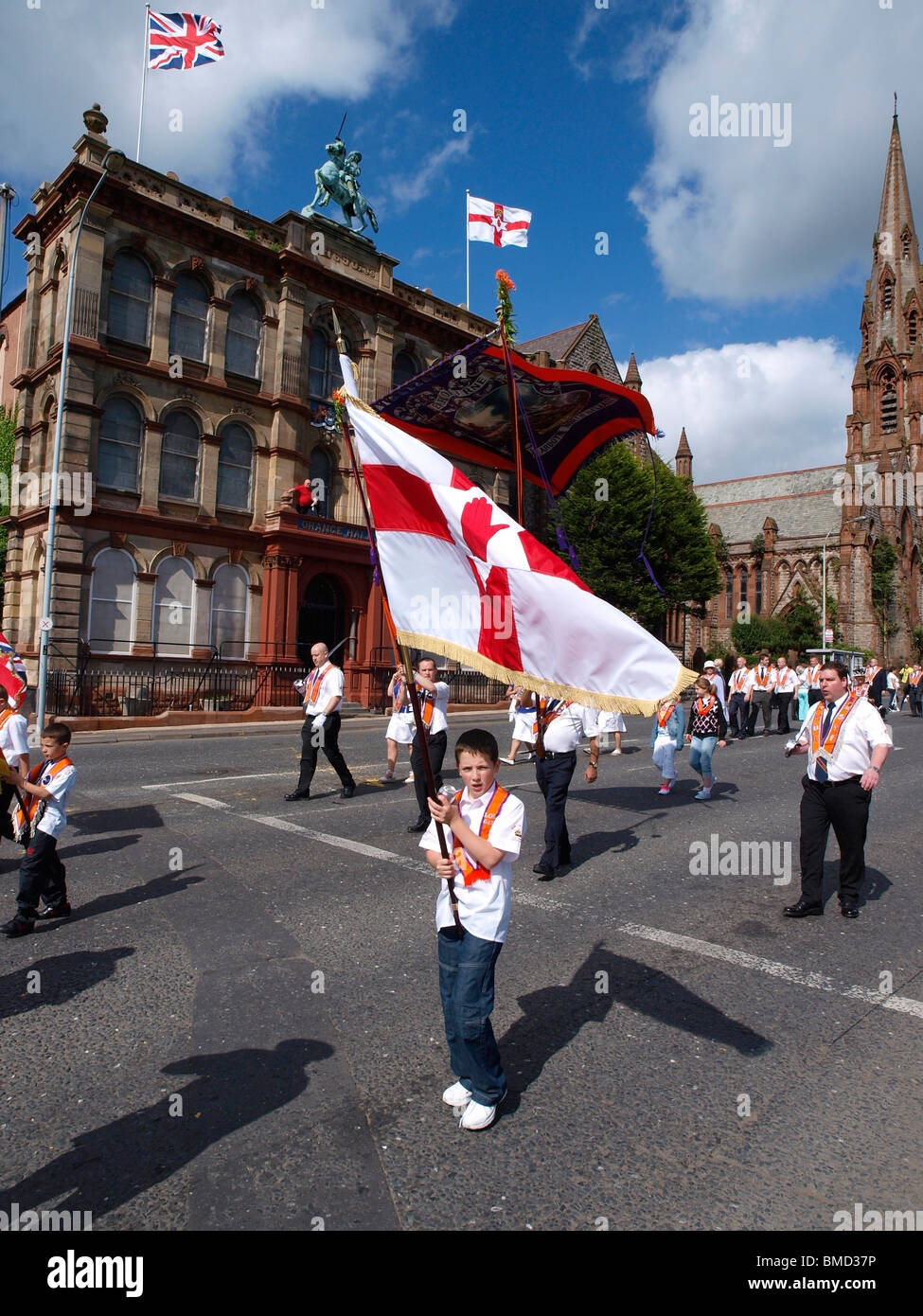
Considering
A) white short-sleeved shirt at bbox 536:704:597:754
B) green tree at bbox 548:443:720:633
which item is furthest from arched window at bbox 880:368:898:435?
white short-sleeved shirt at bbox 536:704:597:754

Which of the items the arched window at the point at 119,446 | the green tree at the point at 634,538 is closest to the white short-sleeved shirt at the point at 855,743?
the arched window at the point at 119,446

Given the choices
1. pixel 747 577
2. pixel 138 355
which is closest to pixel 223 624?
pixel 138 355

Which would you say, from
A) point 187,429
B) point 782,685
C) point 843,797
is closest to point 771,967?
point 843,797

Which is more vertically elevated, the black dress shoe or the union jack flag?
the union jack flag

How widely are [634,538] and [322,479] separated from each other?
1501 cm

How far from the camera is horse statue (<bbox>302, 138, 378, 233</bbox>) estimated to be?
96.7 ft

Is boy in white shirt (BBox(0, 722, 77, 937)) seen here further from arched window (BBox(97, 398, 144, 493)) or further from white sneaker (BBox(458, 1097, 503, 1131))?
arched window (BBox(97, 398, 144, 493))

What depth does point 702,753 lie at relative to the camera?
11164 millimetres

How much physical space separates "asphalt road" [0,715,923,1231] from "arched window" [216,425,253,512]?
2039 cm

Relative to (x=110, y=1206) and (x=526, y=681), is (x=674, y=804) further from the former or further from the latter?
(x=110, y=1206)

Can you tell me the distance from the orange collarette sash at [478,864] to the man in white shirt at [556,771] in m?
3.53

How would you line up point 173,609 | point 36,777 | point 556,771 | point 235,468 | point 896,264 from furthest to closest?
point 896,264 → point 235,468 → point 173,609 → point 556,771 → point 36,777

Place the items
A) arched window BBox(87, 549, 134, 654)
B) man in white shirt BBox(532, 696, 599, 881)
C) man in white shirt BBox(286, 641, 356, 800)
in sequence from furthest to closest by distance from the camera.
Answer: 1. arched window BBox(87, 549, 134, 654)
2. man in white shirt BBox(286, 641, 356, 800)
3. man in white shirt BBox(532, 696, 599, 881)

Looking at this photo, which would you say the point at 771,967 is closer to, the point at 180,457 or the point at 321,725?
the point at 321,725
